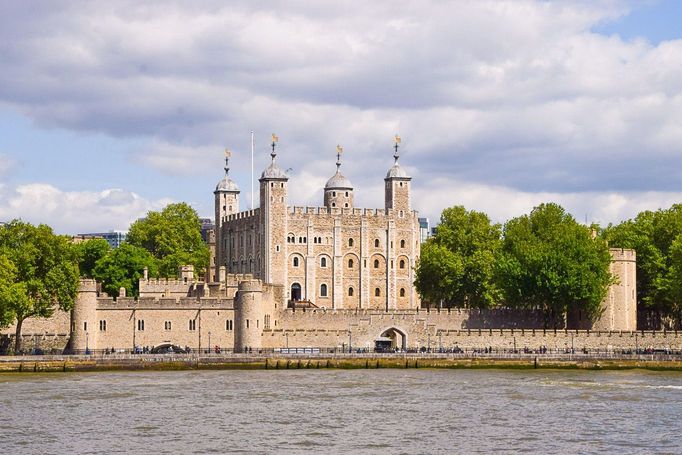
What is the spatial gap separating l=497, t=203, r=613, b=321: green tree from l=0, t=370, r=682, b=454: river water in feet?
52.2

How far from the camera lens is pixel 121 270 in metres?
106

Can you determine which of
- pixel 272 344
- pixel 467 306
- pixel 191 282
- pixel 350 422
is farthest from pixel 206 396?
pixel 467 306

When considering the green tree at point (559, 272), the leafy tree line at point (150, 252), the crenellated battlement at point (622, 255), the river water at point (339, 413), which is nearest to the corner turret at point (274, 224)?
the leafy tree line at point (150, 252)

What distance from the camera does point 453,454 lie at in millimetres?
49625

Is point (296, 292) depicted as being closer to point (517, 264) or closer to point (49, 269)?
point (517, 264)

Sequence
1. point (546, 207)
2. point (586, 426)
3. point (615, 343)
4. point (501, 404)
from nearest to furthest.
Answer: point (586, 426), point (501, 404), point (615, 343), point (546, 207)

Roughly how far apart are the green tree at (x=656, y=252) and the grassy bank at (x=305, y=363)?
14.7m

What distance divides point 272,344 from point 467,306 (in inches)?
872

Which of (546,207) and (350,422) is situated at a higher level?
(546,207)

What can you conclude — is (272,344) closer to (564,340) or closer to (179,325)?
(179,325)

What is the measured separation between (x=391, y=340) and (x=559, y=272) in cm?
1104

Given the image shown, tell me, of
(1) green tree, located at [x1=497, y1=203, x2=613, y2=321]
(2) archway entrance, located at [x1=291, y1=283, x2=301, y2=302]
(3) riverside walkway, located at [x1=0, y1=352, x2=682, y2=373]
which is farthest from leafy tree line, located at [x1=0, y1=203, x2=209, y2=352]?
(1) green tree, located at [x1=497, y1=203, x2=613, y2=321]

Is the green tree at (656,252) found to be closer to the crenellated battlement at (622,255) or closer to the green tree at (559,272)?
the crenellated battlement at (622,255)

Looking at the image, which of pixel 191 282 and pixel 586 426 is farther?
pixel 191 282
